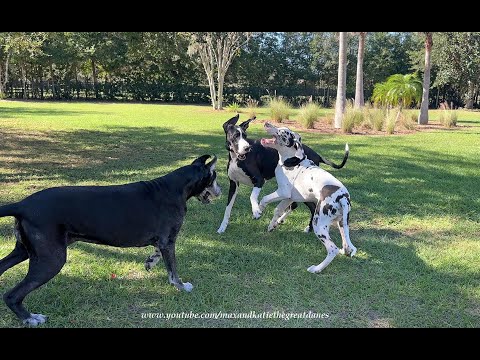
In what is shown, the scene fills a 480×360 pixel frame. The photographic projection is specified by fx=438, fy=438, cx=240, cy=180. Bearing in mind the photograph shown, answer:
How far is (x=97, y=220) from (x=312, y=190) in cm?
249

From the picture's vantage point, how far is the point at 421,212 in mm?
6918

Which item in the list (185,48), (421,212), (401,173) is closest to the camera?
(421,212)

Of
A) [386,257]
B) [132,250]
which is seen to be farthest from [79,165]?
[386,257]

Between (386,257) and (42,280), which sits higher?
(42,280)

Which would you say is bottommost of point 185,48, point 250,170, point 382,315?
point 382,315

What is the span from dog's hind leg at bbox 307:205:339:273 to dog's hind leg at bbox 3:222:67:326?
2591mm

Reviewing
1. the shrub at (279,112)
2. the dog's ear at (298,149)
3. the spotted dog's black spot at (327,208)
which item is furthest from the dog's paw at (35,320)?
the shrub at (279,112)

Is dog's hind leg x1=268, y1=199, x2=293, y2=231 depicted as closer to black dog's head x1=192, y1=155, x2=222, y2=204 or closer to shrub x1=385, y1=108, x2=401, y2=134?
black dog's head x1=192, y1=155, x2=222, y2=204

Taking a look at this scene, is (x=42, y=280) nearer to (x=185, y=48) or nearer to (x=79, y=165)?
(x=79, y=165)

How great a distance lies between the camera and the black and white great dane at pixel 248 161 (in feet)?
18.4

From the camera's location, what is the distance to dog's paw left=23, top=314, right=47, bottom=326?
358 centimetres

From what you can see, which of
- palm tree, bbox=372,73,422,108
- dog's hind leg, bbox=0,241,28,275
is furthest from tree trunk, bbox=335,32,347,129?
dog's hind leg, bbox=0,241,28,275

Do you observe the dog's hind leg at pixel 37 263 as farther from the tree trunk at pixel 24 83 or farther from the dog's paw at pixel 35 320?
the tree trunk at pixel 24 83

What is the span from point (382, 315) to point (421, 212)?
11.3 ft
